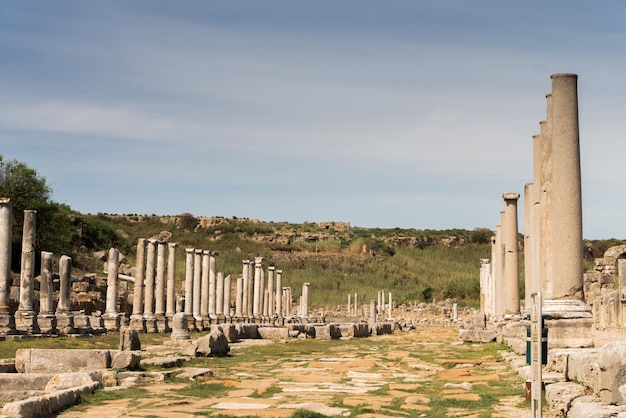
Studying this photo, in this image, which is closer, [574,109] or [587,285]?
[574,109]

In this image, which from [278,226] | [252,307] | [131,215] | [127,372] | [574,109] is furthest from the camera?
[278,226]

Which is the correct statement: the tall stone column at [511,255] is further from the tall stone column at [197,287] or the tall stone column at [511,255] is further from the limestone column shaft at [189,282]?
the tall stone column at [197,287]

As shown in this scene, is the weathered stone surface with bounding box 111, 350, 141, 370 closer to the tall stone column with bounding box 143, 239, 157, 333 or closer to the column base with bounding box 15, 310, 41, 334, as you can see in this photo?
the column base with bounding box 15, 310, 41, 334

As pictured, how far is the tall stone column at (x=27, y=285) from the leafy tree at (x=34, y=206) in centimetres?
2275

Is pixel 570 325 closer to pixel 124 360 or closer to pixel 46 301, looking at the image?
pixel 124 360

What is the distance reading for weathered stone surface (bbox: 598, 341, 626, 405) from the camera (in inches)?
335

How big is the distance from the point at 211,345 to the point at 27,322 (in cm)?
740

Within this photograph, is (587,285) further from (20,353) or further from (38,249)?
(20,353)

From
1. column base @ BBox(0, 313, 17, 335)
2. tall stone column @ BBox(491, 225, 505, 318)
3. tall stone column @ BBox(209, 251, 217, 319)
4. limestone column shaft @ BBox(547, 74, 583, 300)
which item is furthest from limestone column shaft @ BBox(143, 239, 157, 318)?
limestone column shaft @ BBox(547, 74, 583, 300)

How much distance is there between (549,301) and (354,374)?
375 centimetres

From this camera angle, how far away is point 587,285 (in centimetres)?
4353

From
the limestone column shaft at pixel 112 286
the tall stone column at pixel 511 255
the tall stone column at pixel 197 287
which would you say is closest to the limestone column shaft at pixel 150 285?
the limestone column shaft at pixel 112 286

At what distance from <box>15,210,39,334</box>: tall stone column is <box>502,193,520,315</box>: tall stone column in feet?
46.3

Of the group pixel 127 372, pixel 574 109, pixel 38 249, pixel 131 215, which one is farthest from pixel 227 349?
pixel 131 215
